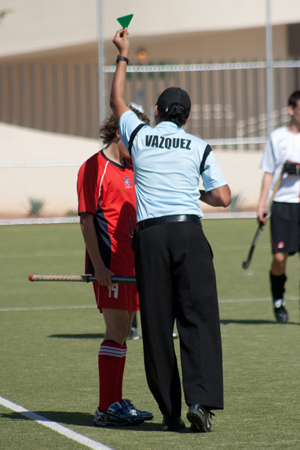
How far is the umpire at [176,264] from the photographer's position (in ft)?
17.0

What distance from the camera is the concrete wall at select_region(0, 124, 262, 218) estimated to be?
23.1 meters

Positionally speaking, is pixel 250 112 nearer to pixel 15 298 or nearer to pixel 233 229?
pixel 233 229

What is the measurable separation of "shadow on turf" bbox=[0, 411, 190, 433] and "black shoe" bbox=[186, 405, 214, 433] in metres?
0.14

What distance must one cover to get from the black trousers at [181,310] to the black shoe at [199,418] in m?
0.04

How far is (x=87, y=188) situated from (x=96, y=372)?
1.99 m

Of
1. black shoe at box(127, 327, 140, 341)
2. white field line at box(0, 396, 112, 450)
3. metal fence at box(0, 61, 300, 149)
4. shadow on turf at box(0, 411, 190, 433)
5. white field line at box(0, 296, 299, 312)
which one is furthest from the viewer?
metal fence at box(0, 61, 300, 149)

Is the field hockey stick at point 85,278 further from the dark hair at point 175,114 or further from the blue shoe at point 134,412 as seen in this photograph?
the dark hair at point 175,114

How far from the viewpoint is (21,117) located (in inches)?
1042

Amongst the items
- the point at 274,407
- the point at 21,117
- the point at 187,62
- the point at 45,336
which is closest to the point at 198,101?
the point at 187,62

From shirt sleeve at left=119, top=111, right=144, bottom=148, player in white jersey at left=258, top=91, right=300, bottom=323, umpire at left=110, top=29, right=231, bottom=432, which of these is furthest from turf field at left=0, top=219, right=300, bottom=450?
shirt sleeve at left=119, top=111, right=144, bottom=148

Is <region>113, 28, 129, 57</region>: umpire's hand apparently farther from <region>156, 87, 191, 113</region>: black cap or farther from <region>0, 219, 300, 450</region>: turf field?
<region>0, 219, 300, 450</region>: turf field

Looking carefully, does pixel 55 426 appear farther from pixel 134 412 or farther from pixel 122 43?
pixel 122 43

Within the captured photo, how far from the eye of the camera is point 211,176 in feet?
17.1

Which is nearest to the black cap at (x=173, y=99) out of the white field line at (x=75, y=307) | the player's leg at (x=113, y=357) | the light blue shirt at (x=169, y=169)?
the light blue shirt at (x=169, y=169)
